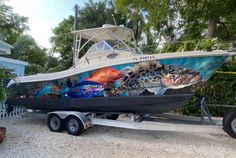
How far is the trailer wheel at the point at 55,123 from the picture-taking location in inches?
225

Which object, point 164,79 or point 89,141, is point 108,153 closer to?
point 89,141

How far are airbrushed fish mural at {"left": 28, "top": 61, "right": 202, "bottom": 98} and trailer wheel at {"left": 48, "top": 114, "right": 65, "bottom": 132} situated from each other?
27.3 inches

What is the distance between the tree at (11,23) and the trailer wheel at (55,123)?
15275 millimetres

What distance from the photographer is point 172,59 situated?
15.6 feet

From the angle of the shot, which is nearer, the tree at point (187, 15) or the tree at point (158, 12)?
the tree at point (187, 15)

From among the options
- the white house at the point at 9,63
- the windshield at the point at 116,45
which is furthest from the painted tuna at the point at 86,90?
the white house at the point at 9,63

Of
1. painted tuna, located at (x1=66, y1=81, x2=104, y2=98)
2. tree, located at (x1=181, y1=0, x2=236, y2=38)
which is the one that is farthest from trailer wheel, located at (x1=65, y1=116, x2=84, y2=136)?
tree, located at (x1=181, y1=0, x2=236, y2=38)

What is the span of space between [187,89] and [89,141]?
251 centimetres

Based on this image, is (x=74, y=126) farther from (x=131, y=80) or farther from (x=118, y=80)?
(x=131, y=80)

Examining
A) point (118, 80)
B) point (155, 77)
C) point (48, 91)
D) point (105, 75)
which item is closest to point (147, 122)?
point (155, 77)

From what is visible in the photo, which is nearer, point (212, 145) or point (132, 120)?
point (212, 145)

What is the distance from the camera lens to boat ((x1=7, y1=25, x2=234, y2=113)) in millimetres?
4773

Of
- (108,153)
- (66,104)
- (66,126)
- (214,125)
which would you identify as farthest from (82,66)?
(214,125)

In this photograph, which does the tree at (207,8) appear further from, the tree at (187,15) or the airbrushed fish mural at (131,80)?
the airbrushed fish mural at (131,80)
